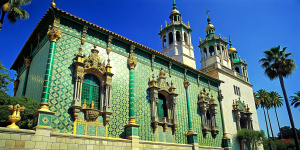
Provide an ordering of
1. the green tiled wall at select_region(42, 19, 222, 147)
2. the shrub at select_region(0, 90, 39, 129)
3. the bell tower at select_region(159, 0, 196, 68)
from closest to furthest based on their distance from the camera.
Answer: the shrub at select_region(0, 90, 39, 129) → the green tiled wall at select_region(42, 19, 222, 147) → the bell tower at select_region(159, 0, 196, 68)

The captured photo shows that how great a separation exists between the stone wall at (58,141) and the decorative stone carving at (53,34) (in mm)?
5024

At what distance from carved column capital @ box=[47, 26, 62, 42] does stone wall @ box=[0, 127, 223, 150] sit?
5024mm

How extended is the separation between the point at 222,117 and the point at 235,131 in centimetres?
266

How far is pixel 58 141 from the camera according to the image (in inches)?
432

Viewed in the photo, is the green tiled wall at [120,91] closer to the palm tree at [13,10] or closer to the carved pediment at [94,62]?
the carved pediment at [94,62]

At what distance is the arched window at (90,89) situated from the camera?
44.7 feet

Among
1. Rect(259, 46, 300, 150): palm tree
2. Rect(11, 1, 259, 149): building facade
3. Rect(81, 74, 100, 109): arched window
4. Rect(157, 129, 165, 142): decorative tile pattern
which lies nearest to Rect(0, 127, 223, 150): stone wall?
Rect(11, 1, 259, 149): building facade

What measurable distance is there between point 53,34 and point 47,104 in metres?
3.96

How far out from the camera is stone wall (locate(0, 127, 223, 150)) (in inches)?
369

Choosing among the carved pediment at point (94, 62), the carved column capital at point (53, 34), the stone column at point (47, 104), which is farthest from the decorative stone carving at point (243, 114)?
the stone column at point (47, 104)

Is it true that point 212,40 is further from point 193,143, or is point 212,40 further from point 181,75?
point 193,143

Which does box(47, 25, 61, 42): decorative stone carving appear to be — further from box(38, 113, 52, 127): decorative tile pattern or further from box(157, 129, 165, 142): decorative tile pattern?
box(157, 129, 165, 142): decorative tile pattern

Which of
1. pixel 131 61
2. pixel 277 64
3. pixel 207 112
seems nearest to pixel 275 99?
pixel 277 64

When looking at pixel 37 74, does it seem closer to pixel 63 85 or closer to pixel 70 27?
pixel 63 85
